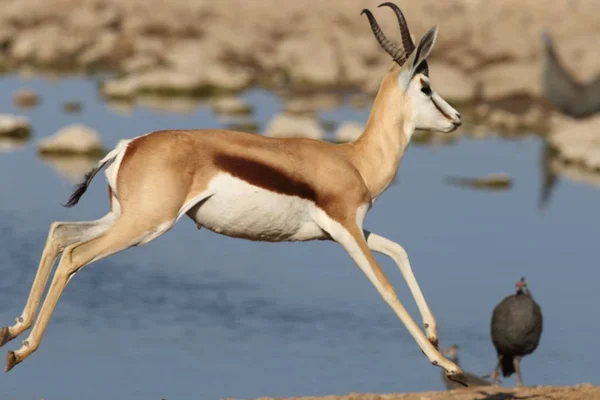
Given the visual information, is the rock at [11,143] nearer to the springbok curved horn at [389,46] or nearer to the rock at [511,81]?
the rock at [511,81]

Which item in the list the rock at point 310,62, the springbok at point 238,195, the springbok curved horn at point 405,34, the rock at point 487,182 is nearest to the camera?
the springbok at point 238,195

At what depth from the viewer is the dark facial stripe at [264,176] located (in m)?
9.32

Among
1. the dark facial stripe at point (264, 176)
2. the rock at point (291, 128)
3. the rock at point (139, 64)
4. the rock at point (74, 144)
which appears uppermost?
the rock at point (139, 64)

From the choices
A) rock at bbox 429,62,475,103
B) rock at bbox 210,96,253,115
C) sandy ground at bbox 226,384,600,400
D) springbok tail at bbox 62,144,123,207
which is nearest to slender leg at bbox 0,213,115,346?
springbok tail at bbox 62,144,123,207

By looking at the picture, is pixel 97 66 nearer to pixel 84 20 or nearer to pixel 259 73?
pixel 84 20

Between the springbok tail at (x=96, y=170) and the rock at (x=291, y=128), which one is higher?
the rock at (x=291, y=128)

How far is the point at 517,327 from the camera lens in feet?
54.7

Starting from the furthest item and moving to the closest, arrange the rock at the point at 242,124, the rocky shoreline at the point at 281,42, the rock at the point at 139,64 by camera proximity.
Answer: the rock at the point at 139,64, the rocky shoreline at the point at 281,42, the rock at the point at 242,124

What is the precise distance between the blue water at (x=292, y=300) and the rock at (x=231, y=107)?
9.52m

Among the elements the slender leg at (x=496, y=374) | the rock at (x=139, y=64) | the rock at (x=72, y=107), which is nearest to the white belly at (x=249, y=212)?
the slender leg at (x=496, y=374)

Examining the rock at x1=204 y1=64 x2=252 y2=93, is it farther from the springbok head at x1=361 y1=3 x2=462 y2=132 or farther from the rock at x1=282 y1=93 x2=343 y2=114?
the springbok head at x1=361 y1=3 x2=462 y2=132

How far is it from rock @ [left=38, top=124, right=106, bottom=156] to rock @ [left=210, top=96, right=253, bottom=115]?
766 cm

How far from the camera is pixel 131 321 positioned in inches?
745

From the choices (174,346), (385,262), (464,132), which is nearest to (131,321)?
(174,346)
